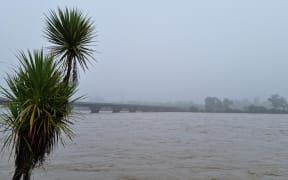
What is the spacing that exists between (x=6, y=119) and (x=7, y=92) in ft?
1.30

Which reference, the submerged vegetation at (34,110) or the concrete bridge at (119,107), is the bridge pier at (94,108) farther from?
the submerged vegetation at (34,110)

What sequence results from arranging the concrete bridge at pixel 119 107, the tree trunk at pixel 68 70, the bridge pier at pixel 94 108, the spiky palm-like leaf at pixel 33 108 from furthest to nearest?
the bridge pier at pixel 94 108, the concrete bridge at pixel 119 107, the tree trunk at pixel 68 70, the spiky palm-like leaf at pixel 33 108

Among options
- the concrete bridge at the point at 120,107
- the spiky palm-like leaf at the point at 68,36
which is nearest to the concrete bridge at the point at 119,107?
the concrete bridge at the point at 120,107

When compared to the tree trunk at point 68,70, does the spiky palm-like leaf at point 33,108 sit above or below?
below

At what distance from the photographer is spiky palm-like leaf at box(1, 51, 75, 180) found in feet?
13.7

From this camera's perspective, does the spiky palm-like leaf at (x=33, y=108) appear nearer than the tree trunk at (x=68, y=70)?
Yes

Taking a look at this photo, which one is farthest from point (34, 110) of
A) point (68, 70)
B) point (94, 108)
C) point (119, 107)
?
point (119, 107)

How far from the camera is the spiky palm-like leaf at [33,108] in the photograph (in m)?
4.19

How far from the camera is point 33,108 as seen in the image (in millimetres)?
4133

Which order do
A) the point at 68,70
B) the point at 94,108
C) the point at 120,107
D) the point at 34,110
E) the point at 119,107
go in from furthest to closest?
the point at 120,107 < the point at 119,107 < the point at 94,108 < the point at 68,70 < the point at 34,110

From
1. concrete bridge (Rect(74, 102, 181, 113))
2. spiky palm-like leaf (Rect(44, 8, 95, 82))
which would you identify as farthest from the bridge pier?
spiky palm-like leaf (Rect(44, 8, 95, 82))

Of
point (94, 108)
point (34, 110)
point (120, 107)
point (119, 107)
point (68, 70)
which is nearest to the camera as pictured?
point (34, 110)

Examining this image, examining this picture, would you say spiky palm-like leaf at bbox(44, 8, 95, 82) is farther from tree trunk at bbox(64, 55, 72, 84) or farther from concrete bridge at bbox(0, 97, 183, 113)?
concrete bridge at bbox(0, 97, 183, 113)

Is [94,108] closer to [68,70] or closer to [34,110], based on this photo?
[68,70]
